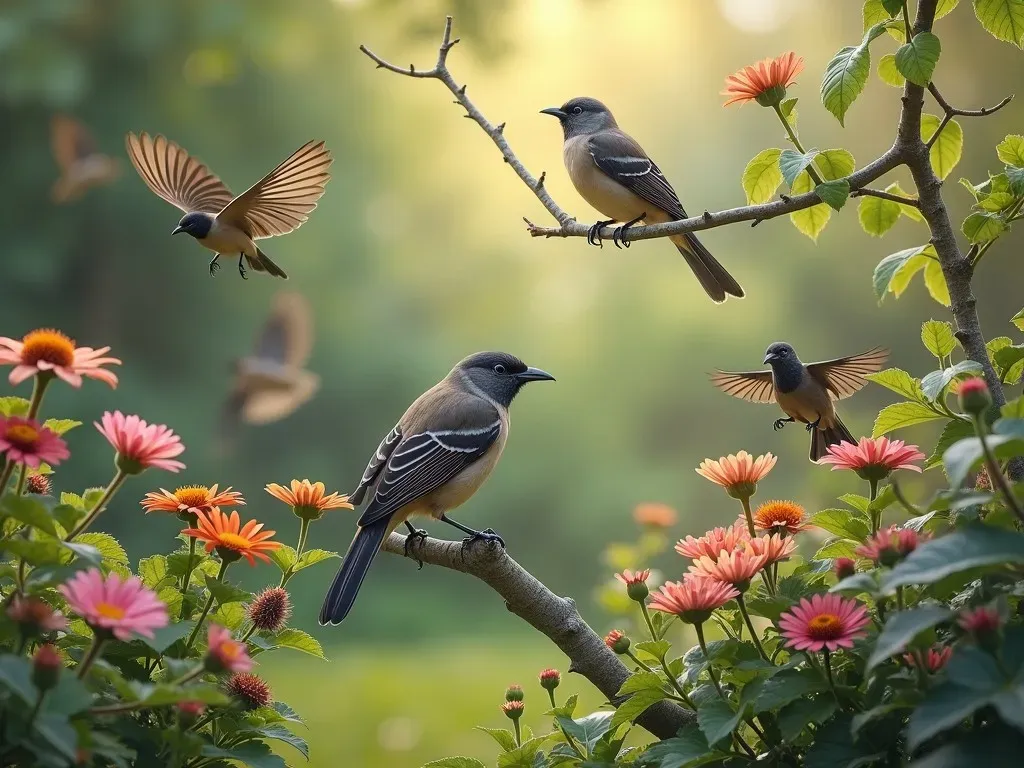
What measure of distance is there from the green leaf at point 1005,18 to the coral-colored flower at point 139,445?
0.84 m

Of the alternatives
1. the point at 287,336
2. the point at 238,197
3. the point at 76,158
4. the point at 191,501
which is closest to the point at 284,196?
the point at 238,197

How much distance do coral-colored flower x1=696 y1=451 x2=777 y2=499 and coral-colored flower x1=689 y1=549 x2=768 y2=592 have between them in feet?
0.52

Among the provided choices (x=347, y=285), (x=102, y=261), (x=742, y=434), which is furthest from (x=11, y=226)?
(x=742, y=434)

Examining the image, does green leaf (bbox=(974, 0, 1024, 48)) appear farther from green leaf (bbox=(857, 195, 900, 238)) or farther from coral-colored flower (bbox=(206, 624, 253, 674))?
coral-colored flower (bbox=(206, 624, 253, 674))

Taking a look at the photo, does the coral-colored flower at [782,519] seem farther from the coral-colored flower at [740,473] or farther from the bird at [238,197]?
the bird at [238,197]

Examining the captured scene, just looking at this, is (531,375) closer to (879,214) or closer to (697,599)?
(879,214)

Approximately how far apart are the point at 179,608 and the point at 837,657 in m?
0.55

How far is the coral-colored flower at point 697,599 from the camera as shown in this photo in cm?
80

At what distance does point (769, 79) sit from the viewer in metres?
1.05

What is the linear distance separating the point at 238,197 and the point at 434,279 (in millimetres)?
3111

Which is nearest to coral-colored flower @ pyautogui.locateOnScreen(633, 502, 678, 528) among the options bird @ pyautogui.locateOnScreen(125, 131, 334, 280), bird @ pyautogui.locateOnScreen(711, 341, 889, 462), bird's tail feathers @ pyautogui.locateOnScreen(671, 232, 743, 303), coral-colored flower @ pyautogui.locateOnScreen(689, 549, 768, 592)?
bird's tail feathers @ pyautogui.locateOnScreen(671, 232, 743, 303)

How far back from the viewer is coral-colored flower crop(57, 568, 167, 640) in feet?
1.96

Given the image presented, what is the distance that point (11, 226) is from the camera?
4.29m

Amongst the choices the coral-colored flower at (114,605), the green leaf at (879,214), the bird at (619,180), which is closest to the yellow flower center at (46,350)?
the coral-colored flower at (114,605)
